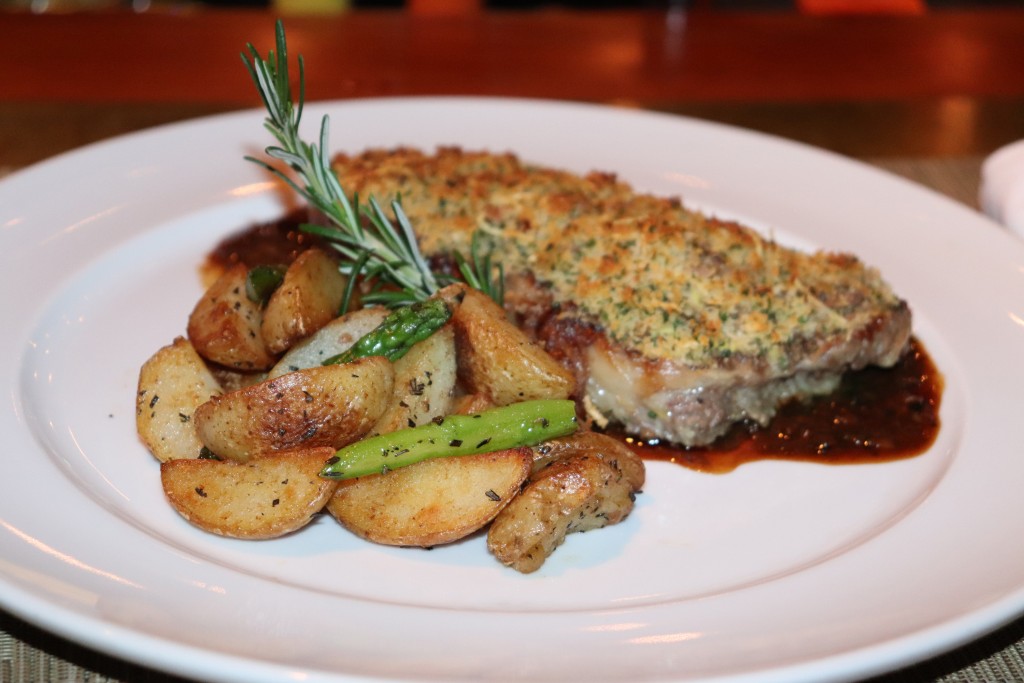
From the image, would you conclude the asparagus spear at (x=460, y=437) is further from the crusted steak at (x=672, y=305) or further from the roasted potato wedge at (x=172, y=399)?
the roasted potato wedge at (x=172, y=399)

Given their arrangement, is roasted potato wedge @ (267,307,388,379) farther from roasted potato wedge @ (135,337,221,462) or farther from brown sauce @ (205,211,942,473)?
brown sauce @ (205,211,942,473)

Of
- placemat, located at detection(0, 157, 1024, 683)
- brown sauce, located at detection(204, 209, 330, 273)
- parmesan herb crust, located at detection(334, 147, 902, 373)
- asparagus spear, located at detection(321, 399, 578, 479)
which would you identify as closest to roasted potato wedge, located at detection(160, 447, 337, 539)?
asparagus spear, located at detection(321, 399, 578, 479)

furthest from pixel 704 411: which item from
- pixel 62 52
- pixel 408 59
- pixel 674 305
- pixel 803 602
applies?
pixel 62 52

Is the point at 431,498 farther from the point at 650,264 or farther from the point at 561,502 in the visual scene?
the point at 650,264

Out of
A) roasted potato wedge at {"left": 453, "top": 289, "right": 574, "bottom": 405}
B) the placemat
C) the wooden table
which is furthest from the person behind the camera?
the wooden table

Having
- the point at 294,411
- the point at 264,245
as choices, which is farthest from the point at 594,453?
the point at 264,245
